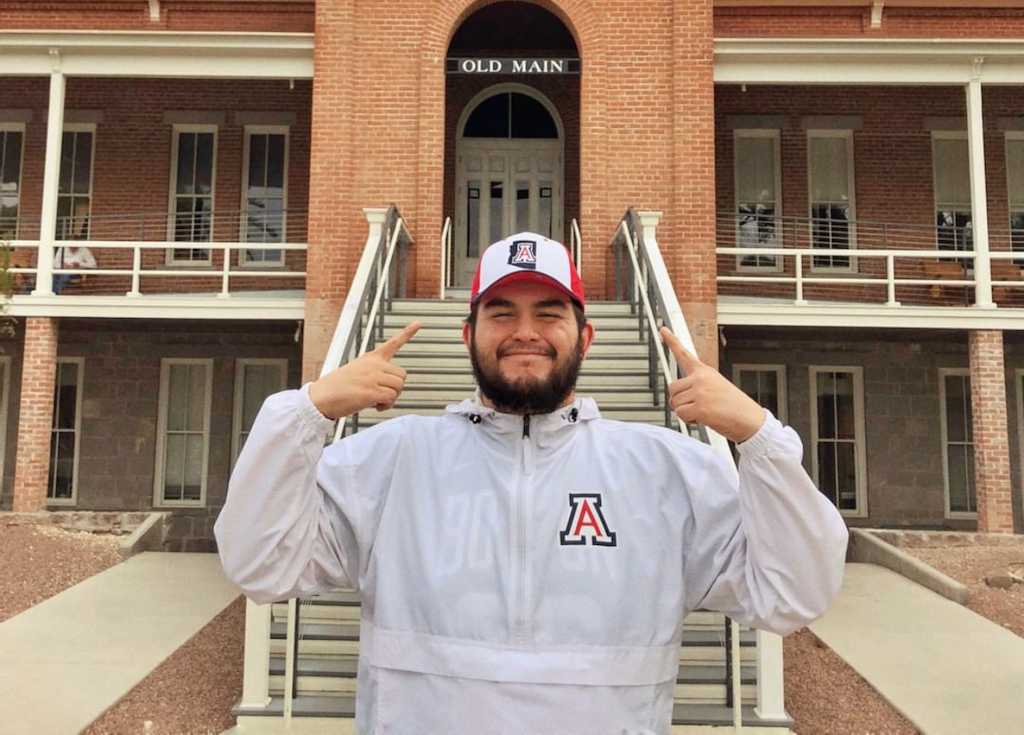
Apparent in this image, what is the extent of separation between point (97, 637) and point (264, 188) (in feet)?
27.8

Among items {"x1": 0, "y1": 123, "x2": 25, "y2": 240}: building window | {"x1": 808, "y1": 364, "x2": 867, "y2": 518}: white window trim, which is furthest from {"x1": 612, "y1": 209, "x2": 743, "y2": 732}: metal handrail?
{"x1": 0, "y1": 123, "x2": 25, "y2": 240}: building window

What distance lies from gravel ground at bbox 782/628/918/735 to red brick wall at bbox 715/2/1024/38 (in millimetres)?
9455

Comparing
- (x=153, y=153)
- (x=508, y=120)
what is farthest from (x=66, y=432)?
(x=508, y=120)

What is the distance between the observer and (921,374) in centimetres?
1223

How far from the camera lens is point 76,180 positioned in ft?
42.1

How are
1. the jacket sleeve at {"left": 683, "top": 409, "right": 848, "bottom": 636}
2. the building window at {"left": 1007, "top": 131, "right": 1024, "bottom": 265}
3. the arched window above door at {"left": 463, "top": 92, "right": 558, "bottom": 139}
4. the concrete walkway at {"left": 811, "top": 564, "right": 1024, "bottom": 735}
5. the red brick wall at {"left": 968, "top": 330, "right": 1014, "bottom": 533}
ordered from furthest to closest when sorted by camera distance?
the arched window above door at {"left": 463, "top": 92, "right": 558, "bottom": 139}, the building window at {"left": 1007, "top": 131, "right": 1024, "bottom": 265}, the red brick wall at {"left": 968, "top": 330, "right": 1014, "bottom": 533}, the concrete walkway at {"left": 811, "top": 564, "right": 1024, "bottom": 735}, the jacket sleeve at {"left": 683, "top": 409, "right": 848, "bottom": 636}

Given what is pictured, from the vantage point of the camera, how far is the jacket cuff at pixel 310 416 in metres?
1.65

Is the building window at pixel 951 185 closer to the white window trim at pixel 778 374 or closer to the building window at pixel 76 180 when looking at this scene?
the white window trim at pixel 778 374

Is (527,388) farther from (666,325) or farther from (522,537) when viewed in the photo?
(666,325)

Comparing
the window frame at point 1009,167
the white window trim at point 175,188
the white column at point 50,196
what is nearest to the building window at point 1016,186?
the window frame at point 1009,167

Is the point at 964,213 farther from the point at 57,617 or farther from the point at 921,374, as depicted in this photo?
the point at 57,617

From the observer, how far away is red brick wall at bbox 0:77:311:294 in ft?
41.5

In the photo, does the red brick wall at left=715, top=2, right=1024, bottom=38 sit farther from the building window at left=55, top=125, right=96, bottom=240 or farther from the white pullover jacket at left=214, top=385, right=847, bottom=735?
the white pullover jacket at left=214, top=385, right=847, bottom=735

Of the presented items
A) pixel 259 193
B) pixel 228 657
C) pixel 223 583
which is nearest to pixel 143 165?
pixel 259 193
